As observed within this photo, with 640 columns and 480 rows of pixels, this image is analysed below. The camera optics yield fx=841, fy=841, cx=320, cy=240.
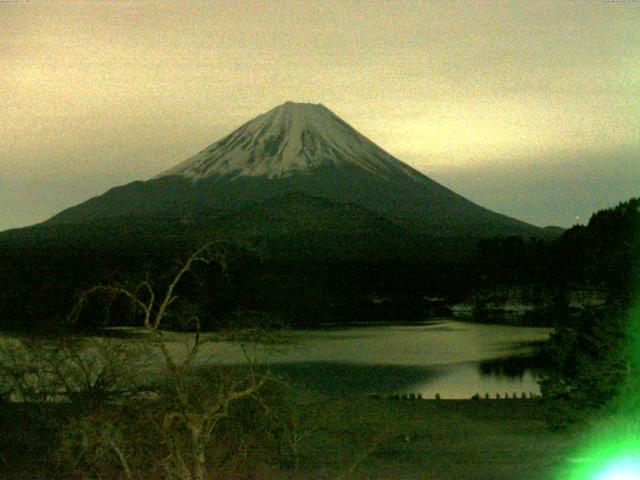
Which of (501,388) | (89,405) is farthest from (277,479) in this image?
(501,388)

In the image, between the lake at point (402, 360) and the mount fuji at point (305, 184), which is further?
the mount fuji at point (305, 184)

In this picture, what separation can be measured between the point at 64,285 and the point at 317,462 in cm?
1569

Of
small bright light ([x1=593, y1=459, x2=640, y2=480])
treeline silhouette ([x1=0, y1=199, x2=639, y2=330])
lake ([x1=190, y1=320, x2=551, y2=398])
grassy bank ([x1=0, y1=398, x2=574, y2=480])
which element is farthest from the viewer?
treeline silhouette ([x1=0, y1=199, x2=639, y2=330])

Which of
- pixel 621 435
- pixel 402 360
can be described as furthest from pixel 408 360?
pixel 621 435

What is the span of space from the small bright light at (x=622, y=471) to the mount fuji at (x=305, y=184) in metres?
45.9

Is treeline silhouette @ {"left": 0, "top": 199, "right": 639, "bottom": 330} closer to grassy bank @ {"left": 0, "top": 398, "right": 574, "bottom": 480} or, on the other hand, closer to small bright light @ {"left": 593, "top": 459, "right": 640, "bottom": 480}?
grassy bank @ {"left": 0, "top": 398, "right": 574, "bottom": 480}

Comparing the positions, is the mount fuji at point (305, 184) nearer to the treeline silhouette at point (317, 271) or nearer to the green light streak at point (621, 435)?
the treeline silhouette at point (317, 271)

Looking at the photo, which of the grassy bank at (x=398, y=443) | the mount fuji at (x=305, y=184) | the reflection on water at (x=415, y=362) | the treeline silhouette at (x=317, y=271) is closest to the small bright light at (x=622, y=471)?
the grassy bank at (x=398, y=443)

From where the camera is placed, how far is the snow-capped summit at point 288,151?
2392 inches

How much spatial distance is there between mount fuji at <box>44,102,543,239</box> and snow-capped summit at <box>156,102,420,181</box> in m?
0.07

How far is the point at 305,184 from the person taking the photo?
58.8 metres

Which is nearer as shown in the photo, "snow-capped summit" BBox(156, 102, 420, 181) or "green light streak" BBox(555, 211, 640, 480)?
"green light streak" BBox(555, 211, 640, 480)

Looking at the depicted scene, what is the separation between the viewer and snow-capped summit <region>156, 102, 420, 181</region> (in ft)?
199

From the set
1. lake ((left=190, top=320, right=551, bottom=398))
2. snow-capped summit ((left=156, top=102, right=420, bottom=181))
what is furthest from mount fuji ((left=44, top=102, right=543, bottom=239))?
lake ((left=190, top=320, right=551, bottom=398))
